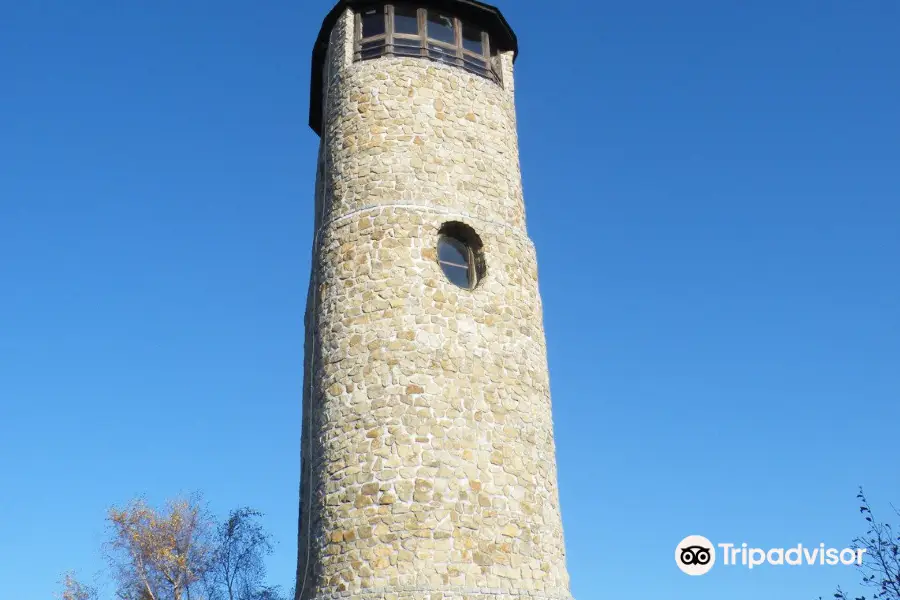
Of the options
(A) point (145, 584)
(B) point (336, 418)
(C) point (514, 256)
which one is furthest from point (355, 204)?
(A) point (145, 584)

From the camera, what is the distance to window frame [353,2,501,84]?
1544 cm

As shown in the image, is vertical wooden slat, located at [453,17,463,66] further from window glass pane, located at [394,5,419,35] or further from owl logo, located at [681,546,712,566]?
owl logo, located at [681,546,712,566]

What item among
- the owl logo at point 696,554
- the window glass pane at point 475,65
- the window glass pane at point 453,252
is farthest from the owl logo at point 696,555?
the window glass pane at point 475,65

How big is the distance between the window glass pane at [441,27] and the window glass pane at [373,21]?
899mm

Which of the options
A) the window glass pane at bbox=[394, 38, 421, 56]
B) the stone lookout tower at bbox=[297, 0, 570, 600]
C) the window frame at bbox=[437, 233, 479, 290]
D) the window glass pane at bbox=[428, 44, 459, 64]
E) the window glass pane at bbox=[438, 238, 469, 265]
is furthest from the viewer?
the window glass pane at bbox=[428, 44, 459, 64]

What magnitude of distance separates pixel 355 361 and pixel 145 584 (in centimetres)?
1768

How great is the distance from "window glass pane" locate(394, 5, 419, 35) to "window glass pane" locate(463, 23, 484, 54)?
0.97 meters

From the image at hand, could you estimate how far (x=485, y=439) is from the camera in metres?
12.4

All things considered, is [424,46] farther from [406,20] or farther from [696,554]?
[696,554]

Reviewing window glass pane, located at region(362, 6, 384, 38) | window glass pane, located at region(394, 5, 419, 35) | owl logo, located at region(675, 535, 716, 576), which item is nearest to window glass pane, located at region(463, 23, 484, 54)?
window glass pane, located at region(394, 5, 419, 35)

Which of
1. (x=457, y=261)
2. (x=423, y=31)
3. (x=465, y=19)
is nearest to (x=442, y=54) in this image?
(x=423, y=31)

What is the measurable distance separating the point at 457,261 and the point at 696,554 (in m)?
6.63

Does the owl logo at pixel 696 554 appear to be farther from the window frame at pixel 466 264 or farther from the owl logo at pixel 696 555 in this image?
the window frame at pixel 466 264

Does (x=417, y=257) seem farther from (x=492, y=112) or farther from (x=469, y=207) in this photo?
(x=492, y=112)
